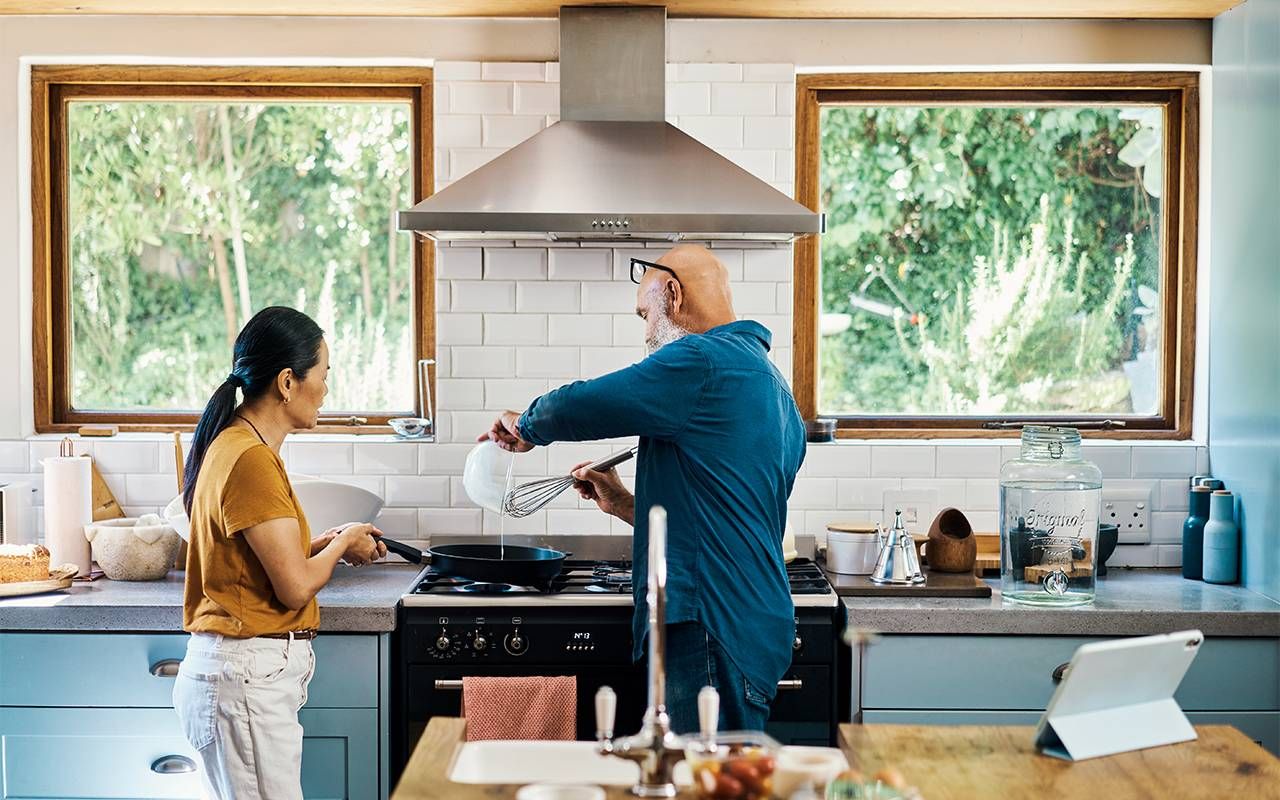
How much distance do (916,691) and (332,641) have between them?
1415 mm

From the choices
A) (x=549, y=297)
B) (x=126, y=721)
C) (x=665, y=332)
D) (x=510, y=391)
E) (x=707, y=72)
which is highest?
(x=707, y=72)

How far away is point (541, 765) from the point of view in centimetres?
211

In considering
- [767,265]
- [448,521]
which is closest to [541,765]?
[448,521]

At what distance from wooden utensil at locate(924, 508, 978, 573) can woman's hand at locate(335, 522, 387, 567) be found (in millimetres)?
1551

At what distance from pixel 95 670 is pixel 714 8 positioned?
2397mm

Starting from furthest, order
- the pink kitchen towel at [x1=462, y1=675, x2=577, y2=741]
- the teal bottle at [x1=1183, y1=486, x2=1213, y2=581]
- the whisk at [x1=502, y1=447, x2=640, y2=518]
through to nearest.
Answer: the teal bottle at [x1=1183, y1=486, x2=1213, y2=581], the whisk at [x1=502, y1=447, x2=640, y2=518], the pink kitchen towel at [x1=462, y1=675, x2=577, y2=741]

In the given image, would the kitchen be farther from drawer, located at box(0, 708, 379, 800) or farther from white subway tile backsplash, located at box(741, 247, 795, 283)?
drawer, located at box(0, 708, 379, 800)

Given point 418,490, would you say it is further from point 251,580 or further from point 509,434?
point 251,580

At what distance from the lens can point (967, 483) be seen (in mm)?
3977

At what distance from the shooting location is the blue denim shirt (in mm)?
2797

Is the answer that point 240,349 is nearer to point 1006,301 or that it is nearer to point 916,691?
point 916,691

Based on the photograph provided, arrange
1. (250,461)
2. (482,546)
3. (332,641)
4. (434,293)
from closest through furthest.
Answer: (250,461) → (332,641) → (482,546) → (434,293)

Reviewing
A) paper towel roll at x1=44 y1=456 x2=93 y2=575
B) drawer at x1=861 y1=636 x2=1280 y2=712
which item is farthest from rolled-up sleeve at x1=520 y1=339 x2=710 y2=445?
paper towel roll at x1=44 y1=456 x2=93 y2=575

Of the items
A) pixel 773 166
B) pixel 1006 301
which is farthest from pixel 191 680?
pixel 1006 301
